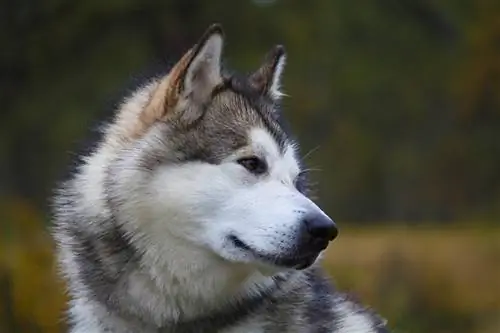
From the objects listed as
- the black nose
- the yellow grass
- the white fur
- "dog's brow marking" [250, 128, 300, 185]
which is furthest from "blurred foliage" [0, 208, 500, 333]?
the black nose

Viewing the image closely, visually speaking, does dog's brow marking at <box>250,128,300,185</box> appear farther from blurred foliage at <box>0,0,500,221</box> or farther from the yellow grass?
blurred foliage at <box>0,0,500,221</box>

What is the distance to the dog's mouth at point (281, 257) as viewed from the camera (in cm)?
441

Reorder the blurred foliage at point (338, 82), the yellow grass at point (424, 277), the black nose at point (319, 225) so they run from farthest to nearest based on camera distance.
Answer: the blurred foliage at point (338, 82) → the yellow grass at point (424, 277) → the black nose at point (319, 225)

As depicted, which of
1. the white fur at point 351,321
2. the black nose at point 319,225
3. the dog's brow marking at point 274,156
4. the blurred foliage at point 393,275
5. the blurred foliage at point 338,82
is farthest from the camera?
the blurred foliage at point 338,82

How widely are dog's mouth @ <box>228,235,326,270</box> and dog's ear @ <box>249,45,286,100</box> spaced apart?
805 millimetres

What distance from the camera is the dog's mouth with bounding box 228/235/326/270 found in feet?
14.5

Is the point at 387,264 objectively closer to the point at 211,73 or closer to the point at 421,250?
the point at 421,250

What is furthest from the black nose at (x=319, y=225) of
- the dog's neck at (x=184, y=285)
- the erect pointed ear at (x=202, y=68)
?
the erect pointed ear at (x=202, y=68)

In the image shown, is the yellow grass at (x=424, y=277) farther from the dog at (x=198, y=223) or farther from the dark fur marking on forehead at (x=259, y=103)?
the dog at (x=198, y=223)

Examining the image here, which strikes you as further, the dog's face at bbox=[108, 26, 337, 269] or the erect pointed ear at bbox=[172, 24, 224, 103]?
the erect pointed ear at bbox=[172, 24, 224, 103]

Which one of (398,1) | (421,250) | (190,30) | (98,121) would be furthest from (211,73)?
(398,1)

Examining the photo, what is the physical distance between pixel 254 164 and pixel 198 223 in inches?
13.1

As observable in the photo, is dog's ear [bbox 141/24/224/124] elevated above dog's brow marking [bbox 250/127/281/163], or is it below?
above

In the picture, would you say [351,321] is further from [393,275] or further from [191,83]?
[393,275]
